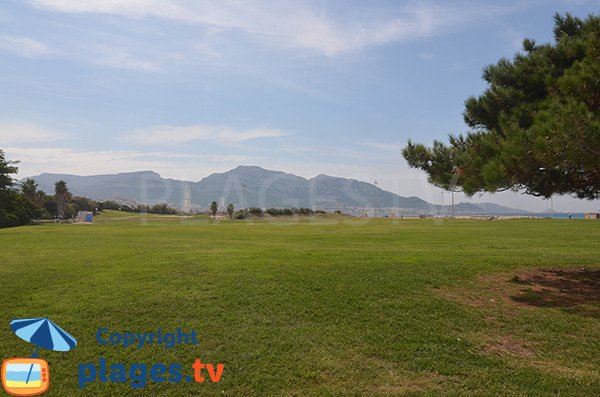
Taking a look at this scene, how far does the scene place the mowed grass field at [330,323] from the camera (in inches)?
259

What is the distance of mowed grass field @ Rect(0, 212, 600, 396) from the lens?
6.57 m

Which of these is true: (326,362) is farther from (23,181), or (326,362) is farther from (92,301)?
(23,181)

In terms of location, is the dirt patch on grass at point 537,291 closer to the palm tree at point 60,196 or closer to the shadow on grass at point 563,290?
the shadow on grass at point 563,290

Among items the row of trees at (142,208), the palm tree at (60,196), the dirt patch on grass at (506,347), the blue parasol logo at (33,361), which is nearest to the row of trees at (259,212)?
the row of trees at (142,208)

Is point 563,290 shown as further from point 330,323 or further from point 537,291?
point 330,323

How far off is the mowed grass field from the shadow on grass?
2.8 inches

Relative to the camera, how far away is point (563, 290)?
11.6 metres

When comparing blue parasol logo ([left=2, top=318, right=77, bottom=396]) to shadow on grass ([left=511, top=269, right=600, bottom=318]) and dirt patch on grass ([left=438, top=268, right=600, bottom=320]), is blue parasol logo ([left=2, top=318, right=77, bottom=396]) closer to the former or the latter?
dirt patch on grass ([left=438, top=268, right=600, bottom=320])

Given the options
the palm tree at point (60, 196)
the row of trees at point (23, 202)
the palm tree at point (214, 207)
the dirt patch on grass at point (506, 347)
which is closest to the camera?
the dirt patch on grass at point (506, 347)

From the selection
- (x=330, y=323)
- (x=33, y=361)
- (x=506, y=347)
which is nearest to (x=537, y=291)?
(x=506, y=347)

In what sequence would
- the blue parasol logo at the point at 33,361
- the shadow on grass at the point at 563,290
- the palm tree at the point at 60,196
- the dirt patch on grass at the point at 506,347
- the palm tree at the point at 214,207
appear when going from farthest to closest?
the palm tree at the point at 214,207
the palm tree at the point at 60,196
the shadow on grass at the point at 563,290
the dirt patch on grass at the point at 506,347
the blue parasol logo at the point at 33,361

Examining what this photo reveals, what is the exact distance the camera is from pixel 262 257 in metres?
16.7

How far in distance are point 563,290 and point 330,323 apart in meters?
7.20

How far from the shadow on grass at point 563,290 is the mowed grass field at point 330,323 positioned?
70 mm
